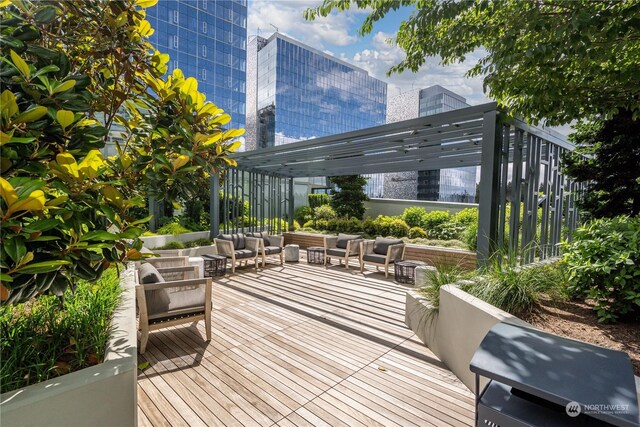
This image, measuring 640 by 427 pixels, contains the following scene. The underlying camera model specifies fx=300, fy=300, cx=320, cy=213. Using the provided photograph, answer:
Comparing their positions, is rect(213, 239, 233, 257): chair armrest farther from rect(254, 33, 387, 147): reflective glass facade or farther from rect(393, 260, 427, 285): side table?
rect(254, 33, 387, 147): reflective glass facade

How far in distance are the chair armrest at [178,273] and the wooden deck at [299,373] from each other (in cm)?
68

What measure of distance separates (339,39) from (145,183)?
21.1ft

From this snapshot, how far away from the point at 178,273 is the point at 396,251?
4.87m

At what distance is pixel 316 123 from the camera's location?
66438 millimetres

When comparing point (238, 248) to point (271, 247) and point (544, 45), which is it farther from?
point (544, 45)

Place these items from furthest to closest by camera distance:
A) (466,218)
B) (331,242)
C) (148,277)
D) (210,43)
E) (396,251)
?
(210,43)
(466,218)
(331,242)
(396,251)
(148,277)

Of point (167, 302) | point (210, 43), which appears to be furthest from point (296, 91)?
point (167, 302)

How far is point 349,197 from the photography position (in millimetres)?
14453

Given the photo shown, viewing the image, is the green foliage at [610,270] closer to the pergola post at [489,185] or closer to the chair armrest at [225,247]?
the pergola post at [489,185]

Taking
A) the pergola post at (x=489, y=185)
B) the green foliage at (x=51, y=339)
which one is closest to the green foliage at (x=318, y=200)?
the pergola post at (x=489, y=185)

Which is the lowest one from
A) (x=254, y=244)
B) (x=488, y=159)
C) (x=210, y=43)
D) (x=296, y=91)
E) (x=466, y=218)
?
(x=254, y=244)

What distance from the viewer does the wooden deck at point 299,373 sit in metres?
2.34

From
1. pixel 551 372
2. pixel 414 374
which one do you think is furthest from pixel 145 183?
pixel 414 374

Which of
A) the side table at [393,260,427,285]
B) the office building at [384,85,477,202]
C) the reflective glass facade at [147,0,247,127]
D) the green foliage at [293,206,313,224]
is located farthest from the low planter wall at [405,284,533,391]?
the office building at [384,85,477,202]
